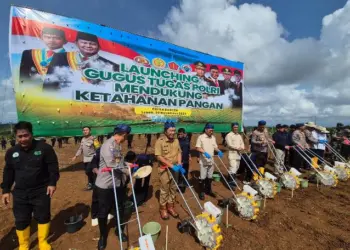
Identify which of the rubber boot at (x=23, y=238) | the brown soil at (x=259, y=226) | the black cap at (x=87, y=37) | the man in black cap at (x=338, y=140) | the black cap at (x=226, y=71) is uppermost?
the black cap at (x=87, y=37)

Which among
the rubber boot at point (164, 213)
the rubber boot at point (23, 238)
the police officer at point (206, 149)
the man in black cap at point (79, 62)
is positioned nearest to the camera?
the rubber boot at point (23, 238)

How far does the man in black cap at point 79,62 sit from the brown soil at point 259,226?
353cm

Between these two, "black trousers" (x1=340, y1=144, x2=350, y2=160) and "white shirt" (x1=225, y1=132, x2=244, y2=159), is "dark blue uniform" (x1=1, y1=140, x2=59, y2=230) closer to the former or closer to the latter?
"white shirt" (x1=225, y1=132, x2=244, y2=159)

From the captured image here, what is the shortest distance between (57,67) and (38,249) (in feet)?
16.7

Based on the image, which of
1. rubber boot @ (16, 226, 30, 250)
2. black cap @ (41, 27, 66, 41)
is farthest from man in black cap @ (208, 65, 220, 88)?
rubber boot @ (16, 226, 30, 250)

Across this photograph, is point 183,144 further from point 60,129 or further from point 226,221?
point 60,129

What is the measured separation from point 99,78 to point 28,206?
Result: 15.9ft

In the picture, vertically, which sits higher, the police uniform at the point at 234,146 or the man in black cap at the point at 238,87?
the man in black cap at the point at 238,87

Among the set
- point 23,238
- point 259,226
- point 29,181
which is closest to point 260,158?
point 259,226

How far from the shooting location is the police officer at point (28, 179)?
10.1 ft

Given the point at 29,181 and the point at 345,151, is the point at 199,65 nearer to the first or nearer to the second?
the point at 29,181

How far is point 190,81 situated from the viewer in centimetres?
943

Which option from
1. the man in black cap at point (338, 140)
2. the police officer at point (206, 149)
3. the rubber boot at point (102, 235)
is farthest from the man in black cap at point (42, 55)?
the man in black cap at point (338, 140)

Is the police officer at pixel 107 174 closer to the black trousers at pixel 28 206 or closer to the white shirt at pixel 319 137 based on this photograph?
the black trousers at pixel 28 206
